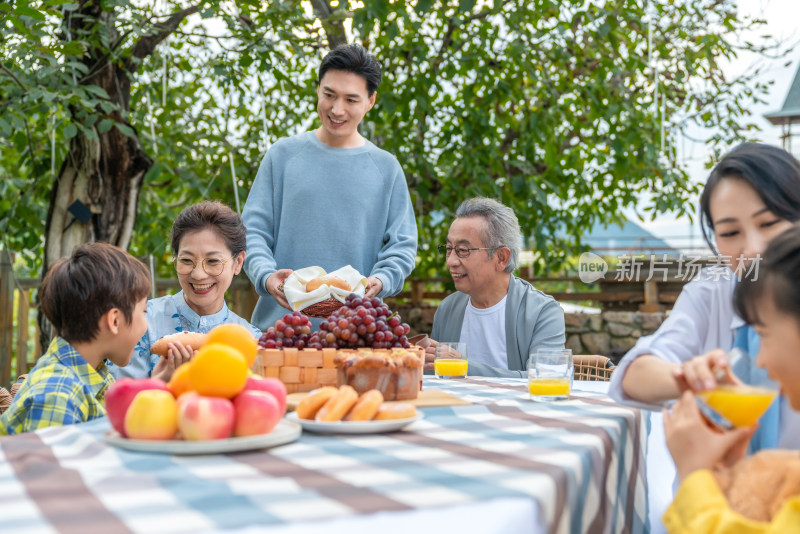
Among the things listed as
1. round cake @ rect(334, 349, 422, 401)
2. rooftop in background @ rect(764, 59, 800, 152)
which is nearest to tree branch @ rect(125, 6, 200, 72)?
round cake @ rect(334, 349, 422, 401)

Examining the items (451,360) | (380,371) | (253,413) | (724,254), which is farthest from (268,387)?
(451,360)

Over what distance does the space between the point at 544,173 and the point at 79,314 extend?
171 inches

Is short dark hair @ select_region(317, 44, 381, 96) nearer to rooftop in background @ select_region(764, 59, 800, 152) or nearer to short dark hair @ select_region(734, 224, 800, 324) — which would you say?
short dark hair @ select_region(734, 224, 800, 324)

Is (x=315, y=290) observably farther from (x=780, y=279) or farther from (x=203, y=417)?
(x=780, y=279)

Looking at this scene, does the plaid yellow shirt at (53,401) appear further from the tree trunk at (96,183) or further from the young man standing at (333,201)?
the tree trunk at (96,183)

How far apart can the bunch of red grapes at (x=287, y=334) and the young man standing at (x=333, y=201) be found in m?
0.97

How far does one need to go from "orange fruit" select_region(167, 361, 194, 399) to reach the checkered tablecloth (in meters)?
0.12

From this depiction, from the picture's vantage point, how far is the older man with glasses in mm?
3023

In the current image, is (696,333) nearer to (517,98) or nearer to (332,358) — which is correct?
(332,358)

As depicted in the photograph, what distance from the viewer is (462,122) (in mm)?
5270

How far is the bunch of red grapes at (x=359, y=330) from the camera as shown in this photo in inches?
71.5

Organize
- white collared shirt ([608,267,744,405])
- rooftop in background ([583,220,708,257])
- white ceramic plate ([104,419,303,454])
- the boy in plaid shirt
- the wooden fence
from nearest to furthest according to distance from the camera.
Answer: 1. white ceramic plate ([104,419,303,454])
2. white collared shirt ([608,267,744,405])
3. the boy in plaid shirt
4. the wooden fence
5. rooftop in background ([583,220,708,257])

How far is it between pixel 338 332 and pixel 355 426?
524 millimetres

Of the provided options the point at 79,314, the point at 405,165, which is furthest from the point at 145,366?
the point at 405,165
